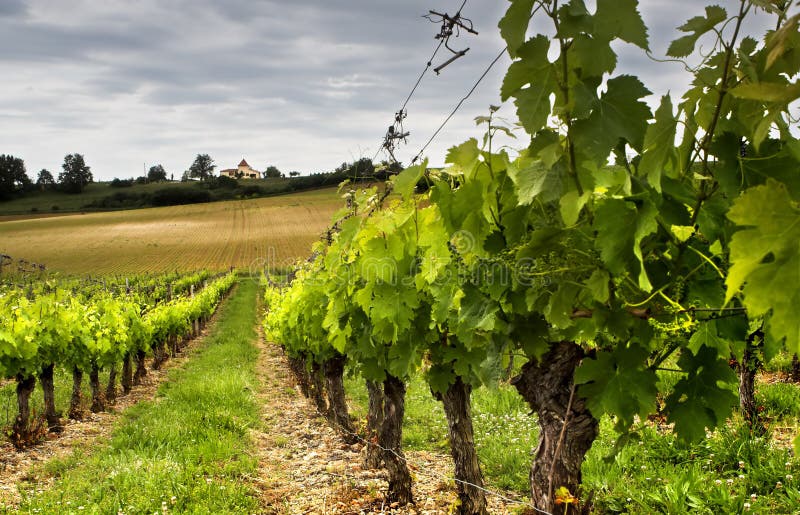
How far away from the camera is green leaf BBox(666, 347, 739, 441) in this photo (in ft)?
6.19

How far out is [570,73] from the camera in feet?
3.86

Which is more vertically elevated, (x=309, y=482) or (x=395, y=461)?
(x=395, y=461)

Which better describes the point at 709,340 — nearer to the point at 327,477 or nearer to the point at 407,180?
the point at 407,180

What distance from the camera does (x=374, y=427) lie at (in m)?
6.63

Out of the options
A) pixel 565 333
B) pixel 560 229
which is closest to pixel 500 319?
pixel 565 333

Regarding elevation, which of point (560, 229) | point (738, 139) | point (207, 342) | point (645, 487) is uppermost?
point (738, 139)

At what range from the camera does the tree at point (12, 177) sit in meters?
85.4

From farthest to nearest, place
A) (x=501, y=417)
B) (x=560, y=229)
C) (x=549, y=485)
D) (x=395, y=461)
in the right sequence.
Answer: (x=501, y=417) < (x=395, y=461) < (x=549, y=485) < (x=560, y=229)

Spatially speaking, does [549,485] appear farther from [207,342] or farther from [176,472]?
[207,342]

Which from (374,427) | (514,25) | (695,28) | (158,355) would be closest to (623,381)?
(695,28)

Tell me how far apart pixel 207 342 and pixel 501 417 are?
15.3m

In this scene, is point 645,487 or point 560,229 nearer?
point 560,229

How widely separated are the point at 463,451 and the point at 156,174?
12509cm

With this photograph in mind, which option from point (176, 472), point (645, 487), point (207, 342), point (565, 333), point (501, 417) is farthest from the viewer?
point (207, 342)
